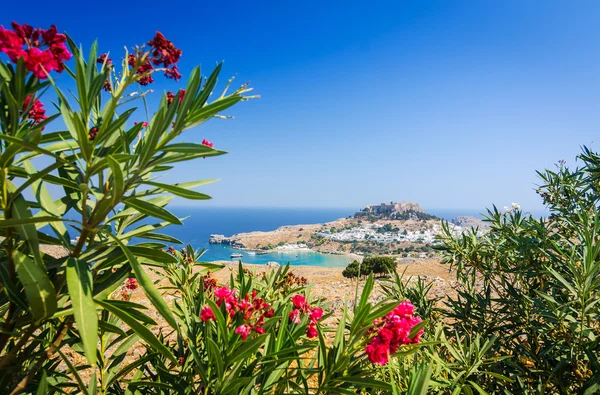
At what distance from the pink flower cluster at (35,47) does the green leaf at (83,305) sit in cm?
47

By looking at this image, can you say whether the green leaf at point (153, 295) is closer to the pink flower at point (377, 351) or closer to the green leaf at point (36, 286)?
the green leaf at point (36, 286)

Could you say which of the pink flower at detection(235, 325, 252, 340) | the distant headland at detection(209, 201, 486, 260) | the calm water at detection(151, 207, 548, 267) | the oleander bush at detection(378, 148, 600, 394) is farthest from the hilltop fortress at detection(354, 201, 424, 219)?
the pink flower at detection(235, 325, 252, 340)

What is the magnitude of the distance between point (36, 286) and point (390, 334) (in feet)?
3.13

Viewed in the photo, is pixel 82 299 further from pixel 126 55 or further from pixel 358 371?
pixel 358 371

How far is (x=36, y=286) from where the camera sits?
0.67m

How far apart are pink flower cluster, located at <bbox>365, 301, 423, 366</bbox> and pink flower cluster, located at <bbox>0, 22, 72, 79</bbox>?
46.1 inches

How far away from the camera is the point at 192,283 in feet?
6.20

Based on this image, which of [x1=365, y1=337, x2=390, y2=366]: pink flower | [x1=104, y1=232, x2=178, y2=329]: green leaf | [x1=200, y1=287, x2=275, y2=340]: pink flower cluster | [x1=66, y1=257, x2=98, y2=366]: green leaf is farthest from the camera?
[x1=200, y1=287, x2=275, y2=340]: pink flower cluster

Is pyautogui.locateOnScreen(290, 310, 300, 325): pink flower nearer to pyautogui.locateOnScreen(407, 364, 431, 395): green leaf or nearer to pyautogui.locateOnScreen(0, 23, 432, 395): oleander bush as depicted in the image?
pyautogui.locateOnScreen(0, 23, 432, 395): oleander bush

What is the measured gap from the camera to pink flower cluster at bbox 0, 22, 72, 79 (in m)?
0.70

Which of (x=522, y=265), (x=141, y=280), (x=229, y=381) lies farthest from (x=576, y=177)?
(x=141, y=280)

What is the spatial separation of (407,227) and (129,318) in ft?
215

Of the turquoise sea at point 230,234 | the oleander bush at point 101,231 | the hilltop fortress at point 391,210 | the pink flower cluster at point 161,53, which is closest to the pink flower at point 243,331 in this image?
the oleander bush at point 101,231

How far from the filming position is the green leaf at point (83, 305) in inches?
22.8
